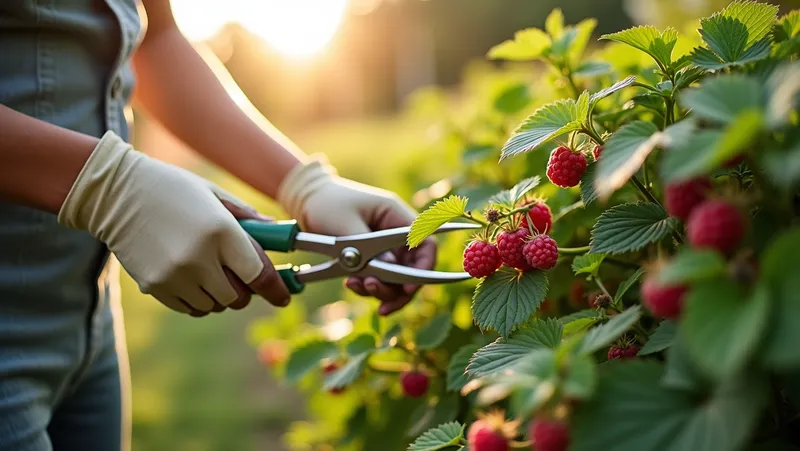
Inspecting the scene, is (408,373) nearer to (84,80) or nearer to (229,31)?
(84,80)

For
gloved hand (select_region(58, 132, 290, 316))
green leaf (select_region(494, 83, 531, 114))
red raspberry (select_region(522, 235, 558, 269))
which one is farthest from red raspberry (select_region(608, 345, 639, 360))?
green leaf (select_region(494, 83, 531, 114))

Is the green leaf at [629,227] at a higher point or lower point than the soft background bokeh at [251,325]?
higher

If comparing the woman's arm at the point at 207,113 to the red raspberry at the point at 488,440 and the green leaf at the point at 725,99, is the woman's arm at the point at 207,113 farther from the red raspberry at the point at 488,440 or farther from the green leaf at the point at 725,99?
the green leaf at the point at 725,99

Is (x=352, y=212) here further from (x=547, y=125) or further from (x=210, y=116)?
(x=547, y=125)

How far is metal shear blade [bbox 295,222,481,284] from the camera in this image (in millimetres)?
1079

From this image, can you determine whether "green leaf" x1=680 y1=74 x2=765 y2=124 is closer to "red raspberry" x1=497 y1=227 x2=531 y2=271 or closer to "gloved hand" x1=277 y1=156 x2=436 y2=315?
"red raspberry" x1=497 y1=227 x2=531 y2=271

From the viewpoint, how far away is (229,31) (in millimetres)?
24203

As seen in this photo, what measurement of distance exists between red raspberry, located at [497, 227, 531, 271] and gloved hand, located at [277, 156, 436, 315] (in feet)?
1.22

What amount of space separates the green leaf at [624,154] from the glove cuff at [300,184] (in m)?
0.78

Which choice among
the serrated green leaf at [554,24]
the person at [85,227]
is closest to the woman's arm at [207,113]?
the person at [85,227]

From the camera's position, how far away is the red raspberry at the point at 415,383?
43.8 inches

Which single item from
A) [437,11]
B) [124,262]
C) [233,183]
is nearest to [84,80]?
[124,262]

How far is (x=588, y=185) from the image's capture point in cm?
74

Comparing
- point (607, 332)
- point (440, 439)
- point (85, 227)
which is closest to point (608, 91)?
point (607, 332)
